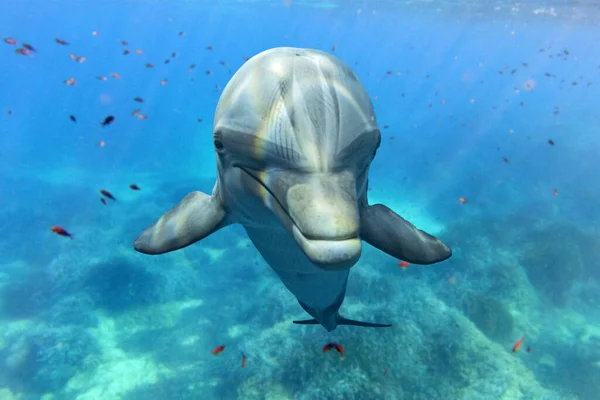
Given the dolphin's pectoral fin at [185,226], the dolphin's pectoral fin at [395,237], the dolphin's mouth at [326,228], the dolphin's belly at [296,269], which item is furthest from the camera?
the dolphin's belly at [296,269]

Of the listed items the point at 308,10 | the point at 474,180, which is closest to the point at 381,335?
the point at 474,180

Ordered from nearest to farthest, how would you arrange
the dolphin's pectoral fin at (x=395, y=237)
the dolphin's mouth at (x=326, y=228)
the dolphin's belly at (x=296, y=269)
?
1. the dolphin's mouth at (x=326, y=228)
2. the dolphin's pectoral fin at (x=395, y=237)
3. the dolphin's belly at (x=296, y=269)

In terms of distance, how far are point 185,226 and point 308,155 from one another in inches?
71.6

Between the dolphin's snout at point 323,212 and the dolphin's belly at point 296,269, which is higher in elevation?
the dolphin's snout at point 323,212

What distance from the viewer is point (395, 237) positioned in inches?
110

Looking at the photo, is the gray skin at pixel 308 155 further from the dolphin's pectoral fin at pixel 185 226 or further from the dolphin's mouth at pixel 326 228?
the dolphin's pectoral fin at pixel 185 226

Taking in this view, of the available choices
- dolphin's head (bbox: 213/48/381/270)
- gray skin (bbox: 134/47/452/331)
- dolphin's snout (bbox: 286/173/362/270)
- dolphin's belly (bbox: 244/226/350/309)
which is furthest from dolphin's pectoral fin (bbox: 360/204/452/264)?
dolphin's snout (bbox: 286/173/362/270)

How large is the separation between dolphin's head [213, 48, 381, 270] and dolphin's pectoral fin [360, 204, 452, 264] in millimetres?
392

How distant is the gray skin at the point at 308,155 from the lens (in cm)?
175

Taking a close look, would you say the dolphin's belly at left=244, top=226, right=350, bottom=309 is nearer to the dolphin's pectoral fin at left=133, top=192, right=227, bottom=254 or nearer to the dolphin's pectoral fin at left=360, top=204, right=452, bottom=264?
the dolphin's pectoral fin at left=133, top=192, right=227, bottom=254

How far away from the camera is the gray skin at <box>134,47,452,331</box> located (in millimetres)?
1749

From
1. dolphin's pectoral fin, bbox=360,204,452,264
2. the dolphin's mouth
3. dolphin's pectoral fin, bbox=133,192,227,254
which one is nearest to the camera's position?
the dolphin's mouth

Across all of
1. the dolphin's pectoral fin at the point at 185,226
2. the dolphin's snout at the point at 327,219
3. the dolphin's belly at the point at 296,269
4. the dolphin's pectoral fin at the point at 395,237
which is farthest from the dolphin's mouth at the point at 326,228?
the dolphin's pectoral fin at the point at 185,226

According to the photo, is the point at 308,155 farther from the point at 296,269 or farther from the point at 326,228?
A: the point at 296,269
